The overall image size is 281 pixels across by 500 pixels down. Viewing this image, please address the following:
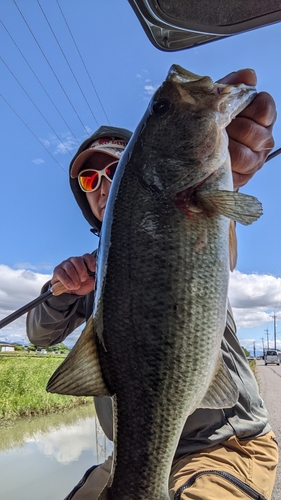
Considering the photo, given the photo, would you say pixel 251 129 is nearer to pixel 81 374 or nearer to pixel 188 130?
pixel 188 130

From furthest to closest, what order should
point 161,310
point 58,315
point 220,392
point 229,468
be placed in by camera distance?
point 58,315
point 229,468
point 220,392
point 161,310

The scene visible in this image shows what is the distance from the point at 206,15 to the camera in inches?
103

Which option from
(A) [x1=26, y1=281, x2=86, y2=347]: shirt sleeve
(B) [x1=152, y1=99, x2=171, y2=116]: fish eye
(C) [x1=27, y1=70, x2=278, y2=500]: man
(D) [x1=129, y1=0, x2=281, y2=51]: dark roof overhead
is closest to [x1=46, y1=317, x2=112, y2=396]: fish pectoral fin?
(C) [x1=27, y1=70, x2=278, y2=500]: man

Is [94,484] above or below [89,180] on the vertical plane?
below

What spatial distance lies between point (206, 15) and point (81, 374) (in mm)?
2371

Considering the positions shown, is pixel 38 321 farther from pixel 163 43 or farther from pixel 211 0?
pixel 211 0

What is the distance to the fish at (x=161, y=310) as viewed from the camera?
153 cm

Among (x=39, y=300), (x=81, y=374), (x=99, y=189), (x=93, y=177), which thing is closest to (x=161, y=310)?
(x=81, y=374)

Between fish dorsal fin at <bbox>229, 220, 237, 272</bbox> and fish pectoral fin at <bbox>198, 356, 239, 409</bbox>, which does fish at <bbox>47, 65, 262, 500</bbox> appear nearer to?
fish pectoral fin at <bbox>198, 356, 239, 409</bbox>

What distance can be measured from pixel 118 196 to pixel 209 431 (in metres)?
→ 1.45

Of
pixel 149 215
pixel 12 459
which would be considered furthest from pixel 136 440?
pixel 12 459

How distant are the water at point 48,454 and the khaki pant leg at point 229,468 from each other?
6.37 meters

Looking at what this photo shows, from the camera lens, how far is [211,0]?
2.55 m

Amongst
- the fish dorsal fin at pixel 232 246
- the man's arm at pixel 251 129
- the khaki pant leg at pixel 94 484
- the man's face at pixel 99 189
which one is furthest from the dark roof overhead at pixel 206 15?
the khaki pant leg at pixel 94 484
